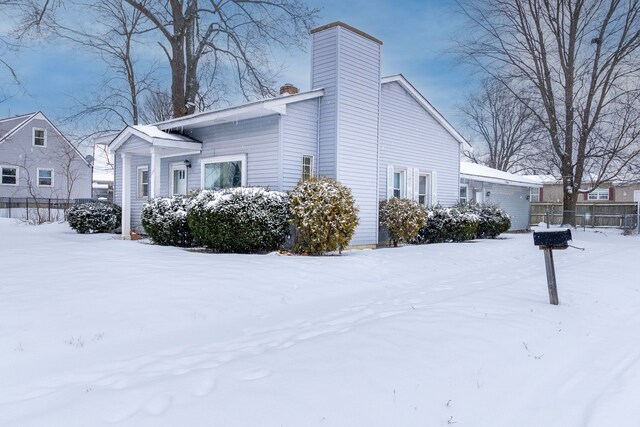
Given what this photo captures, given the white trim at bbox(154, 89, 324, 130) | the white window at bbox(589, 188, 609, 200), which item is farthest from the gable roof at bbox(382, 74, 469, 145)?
the white window at bbox(589, 188, 609, 200)

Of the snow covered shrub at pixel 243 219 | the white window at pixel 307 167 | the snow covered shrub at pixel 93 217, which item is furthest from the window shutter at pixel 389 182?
the snow covered shrub at pixel 93 217

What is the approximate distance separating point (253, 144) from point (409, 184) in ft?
18.9

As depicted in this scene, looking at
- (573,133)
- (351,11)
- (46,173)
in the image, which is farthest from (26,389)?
(46,173)

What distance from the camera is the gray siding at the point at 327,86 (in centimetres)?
1218

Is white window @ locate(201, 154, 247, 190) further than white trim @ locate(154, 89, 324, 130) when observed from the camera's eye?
Yes

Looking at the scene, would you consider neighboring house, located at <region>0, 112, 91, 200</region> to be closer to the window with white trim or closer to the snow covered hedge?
the window with white trim

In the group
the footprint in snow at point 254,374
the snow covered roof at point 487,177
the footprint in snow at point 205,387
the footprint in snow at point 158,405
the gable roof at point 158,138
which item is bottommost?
the footprint in snow at point 158,405

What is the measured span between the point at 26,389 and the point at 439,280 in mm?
6588

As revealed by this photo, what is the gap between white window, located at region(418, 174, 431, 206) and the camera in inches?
643

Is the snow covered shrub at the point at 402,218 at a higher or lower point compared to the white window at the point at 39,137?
lower

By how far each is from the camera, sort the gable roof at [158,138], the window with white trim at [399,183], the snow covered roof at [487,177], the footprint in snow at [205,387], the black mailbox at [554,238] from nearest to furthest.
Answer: the footprint in snow at [205,387]
the black mailbox at [554,238]
the gable roof at [158,138]
the window with white trim at [399,183]
the snow covered roof at [487,177]

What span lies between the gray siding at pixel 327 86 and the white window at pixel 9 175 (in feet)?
87.4

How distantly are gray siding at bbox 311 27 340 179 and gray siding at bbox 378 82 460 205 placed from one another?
8.36 feet

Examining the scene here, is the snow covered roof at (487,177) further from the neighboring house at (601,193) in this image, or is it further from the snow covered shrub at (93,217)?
the neighboring house at (601,193)
